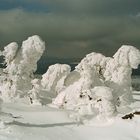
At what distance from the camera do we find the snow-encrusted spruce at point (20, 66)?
24625mm

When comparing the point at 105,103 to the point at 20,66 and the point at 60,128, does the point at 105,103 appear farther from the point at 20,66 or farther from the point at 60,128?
the point at 20,66

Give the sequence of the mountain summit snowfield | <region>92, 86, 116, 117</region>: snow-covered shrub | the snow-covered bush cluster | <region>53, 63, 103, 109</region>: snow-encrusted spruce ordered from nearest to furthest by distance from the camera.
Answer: the mountain summit snowfield, <region>92, 86, 116, 117</region>: snow-covered shrub, <region>53, 63, 103, 109</region>: snow-encrusted spruce, the snow-covered bush cluster

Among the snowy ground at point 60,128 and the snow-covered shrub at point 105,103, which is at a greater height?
the snow-covered shrub at point 105,103

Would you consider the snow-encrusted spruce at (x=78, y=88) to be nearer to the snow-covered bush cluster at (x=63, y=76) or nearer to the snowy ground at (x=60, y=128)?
the snow-covered bush cluster at (x=63, y=76)

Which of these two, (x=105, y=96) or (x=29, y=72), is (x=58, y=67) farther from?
(x=105, y=96)

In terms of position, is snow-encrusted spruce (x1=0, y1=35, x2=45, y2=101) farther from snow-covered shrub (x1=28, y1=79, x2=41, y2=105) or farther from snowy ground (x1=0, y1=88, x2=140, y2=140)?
snowy ground (x1=0, y1=88, x2=140, y2=140)

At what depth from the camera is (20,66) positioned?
25.4m

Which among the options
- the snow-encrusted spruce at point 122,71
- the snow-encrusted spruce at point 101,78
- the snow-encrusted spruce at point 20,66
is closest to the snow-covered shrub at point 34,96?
the snow-encrusted spruce at point 20,66

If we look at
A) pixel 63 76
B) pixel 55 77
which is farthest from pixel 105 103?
pixel 55 77

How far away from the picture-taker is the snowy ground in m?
17.4

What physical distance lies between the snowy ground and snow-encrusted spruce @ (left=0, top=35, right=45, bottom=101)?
437 centimetres

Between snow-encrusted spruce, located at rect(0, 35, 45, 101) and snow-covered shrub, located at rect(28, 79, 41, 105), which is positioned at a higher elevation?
snow-encrusted spruce, located at rect(0, 35, 45, 101)

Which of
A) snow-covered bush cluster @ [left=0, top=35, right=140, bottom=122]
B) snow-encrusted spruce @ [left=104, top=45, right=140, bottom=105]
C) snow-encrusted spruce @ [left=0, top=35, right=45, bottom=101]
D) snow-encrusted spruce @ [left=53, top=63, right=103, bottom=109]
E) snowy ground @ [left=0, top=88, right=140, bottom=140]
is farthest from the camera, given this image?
snow-encrusted spruce @ [left=104, top=45, right=140, bottom=105]

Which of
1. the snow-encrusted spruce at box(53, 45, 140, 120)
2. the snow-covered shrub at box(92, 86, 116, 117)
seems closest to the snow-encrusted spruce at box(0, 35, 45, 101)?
the snow-encrusted spruce at box(53, 45, 140, 120)
